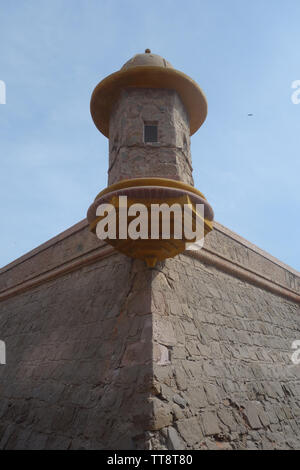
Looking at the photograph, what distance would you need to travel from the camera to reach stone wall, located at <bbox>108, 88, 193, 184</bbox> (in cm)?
461

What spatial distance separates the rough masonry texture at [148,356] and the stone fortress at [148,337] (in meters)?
0.02

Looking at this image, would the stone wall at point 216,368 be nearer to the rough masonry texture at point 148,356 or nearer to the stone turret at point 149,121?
the rough masonry texture at point 148,356

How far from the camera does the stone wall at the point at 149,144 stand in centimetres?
461

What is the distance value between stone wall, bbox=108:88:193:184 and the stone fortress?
0.7 inches

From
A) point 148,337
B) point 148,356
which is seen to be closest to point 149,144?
point 148,337

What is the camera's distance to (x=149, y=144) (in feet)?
15.6

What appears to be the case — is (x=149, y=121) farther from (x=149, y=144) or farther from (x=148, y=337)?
(x=148, y=337)

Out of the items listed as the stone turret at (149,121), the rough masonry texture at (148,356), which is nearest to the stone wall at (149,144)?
the stone turret at (149,121)

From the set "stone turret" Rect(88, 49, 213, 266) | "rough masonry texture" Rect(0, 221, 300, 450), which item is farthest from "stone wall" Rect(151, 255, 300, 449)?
"stone turret" Rect(88, 49, 213, 266)

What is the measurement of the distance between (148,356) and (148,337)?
0.68 ft

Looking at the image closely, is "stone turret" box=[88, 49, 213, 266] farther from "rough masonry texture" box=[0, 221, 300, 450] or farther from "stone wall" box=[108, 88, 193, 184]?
"rough masonry texture" box=[0, 221, 300, 450]

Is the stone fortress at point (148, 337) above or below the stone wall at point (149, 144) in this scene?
below

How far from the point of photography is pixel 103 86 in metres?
5.08
